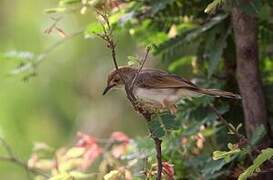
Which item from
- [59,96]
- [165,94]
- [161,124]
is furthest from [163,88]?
[59,96]

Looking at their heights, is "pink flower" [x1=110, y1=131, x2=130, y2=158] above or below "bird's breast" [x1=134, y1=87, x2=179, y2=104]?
below

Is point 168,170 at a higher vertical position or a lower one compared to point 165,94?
lower

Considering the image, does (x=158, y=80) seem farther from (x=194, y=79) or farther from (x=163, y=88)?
(x=194, y=79)

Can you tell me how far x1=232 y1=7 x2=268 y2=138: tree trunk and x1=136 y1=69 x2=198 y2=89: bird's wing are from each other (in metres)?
0.29

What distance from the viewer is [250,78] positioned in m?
2.35

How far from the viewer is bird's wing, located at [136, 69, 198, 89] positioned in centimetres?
211

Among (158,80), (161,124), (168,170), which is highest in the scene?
(158,80)

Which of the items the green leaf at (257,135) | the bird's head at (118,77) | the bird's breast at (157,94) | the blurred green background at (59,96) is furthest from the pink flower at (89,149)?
the blurred green background at (59,96)

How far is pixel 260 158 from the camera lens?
182cm

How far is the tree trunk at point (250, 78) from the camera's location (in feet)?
7.63

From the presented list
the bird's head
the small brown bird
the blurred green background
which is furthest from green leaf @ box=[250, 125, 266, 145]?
the blurred green background

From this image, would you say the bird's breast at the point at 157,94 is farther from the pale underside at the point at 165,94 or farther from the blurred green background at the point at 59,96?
the blurred green background at the point at 59,96

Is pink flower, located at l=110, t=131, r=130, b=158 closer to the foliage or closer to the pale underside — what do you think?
the foliage

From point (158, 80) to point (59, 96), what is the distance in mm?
2799
